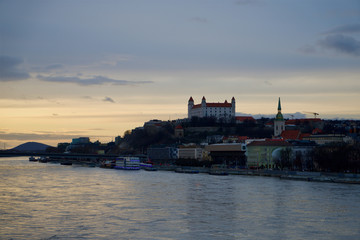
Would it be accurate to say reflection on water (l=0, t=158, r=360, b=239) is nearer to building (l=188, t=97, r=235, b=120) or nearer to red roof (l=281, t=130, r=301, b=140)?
red roof (l=281, t=130, r=301, b=140)

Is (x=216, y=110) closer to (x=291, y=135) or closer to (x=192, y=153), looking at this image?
(x=192, y=153)

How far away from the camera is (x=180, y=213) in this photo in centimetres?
2738

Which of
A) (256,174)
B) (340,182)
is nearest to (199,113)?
(256,174)

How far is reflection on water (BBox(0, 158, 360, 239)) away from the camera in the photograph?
22156 millimetres

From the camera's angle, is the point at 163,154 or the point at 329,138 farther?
the point at 163,154

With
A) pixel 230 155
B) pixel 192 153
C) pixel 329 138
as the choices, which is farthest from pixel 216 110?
pixel 230 155

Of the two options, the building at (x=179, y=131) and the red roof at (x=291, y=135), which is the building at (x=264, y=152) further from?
the building at (x=179, y=131)

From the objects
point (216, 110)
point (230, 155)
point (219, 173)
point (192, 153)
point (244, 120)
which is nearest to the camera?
point (219, 173)

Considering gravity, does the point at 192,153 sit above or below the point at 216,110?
below

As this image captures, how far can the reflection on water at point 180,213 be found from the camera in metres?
22.2

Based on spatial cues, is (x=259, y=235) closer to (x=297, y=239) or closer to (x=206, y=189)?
(x=297, y=239)

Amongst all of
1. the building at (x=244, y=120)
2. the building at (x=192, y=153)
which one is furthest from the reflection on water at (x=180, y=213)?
the building at (x=244, y=120)

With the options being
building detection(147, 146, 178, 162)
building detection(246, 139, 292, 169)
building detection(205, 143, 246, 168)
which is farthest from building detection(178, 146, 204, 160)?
building detection(246, 139, 292, 169)

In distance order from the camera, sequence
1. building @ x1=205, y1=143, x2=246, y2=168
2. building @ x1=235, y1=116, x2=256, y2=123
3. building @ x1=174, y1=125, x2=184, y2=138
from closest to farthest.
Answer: building @ x1=205, y1=143, x2=246, y2=168
building @ x1=174, y1=125, x2=184, y2=138
building @ x1=235, y1=116, x2=256, y2=123
